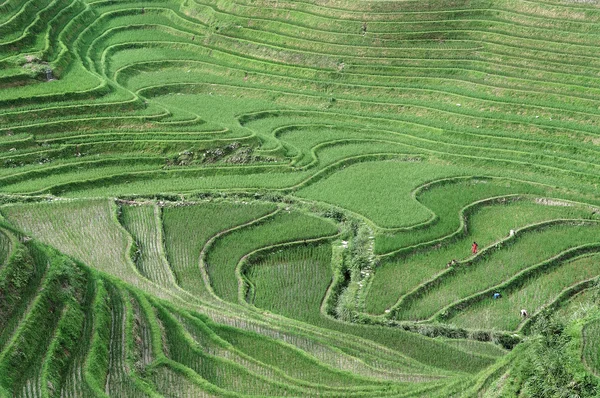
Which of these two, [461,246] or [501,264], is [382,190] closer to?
[461,246]

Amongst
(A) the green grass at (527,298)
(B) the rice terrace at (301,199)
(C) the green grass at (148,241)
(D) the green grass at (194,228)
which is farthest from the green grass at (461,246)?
(C) the green grass at (148,241)

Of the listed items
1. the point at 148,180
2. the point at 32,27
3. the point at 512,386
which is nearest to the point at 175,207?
the point at 148,180

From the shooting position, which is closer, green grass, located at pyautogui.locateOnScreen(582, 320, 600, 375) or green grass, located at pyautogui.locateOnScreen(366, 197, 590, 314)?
green grass, located at pyautogui.locateOnScreen(582, 320, 600, 375)

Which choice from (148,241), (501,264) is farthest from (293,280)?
(501,264)

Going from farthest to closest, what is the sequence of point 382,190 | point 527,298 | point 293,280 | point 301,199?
point 382,190, point 301,199, point 293,280, point 527,298

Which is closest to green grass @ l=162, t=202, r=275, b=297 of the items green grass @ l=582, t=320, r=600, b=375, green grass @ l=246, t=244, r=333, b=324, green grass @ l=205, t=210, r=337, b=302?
green grass @ l=205, t=210, r=337, b=302

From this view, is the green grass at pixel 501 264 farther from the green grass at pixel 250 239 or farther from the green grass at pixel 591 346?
the green grass at pixel 591 346

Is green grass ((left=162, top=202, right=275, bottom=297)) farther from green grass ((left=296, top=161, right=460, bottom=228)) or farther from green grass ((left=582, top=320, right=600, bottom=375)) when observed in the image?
green grass ((left=582, top=320, right=600, bottom=375))

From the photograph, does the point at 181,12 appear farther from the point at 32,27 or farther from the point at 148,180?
the point at 148,180
